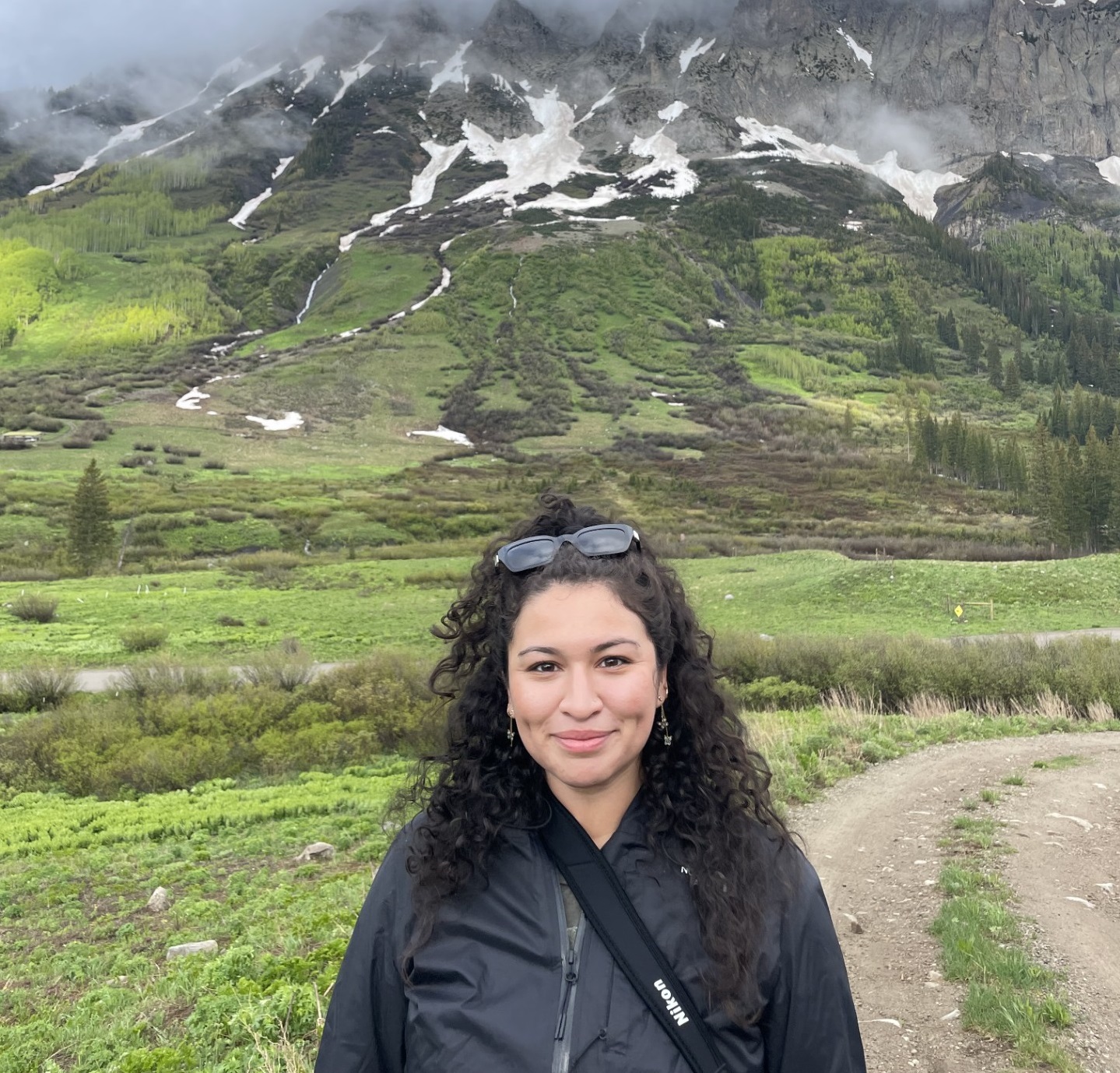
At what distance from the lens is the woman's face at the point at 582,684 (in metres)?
2.12

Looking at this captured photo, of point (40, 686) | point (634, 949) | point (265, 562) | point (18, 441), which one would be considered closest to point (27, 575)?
point (265, 562)

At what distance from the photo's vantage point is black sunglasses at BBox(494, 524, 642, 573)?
2328mm

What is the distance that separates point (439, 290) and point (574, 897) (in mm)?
177515

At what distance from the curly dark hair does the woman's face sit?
0.07m

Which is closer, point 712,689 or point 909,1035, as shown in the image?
point 712,689

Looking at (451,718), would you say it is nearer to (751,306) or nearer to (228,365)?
(228,365)

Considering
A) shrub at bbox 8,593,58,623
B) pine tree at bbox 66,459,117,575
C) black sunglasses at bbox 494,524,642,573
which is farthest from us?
pine tree at bbox 66,459,117,575

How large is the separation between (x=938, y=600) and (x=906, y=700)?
1150cm

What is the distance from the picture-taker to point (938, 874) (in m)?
7.54

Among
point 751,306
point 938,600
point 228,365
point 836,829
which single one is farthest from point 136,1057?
point 751,306

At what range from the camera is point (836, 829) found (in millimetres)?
9070

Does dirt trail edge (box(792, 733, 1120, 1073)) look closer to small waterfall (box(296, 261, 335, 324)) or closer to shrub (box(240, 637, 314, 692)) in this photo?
shrub (box(240, 637, 314, 692))

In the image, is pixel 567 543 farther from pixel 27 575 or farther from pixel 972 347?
pixel 972 347

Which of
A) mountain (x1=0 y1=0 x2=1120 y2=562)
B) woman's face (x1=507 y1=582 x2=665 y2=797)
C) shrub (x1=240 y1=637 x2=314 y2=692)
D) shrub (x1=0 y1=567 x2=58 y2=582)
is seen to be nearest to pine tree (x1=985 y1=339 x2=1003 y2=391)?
mountain (x1=0 y1=0 x2=1120 y2=562)
